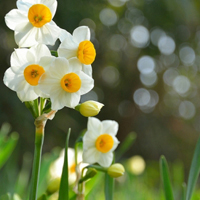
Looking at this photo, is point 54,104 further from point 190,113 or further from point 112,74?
point 190,113

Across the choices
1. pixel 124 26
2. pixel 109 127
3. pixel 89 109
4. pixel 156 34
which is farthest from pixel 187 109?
pixel 89 109

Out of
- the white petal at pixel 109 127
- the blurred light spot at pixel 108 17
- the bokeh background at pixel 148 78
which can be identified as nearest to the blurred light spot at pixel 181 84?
the bokeh background at pixel 148 78

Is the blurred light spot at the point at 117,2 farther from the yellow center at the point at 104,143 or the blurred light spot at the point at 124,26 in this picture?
the yellow center at the point at 104,143

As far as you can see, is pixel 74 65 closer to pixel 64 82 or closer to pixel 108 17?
pixel 64 82

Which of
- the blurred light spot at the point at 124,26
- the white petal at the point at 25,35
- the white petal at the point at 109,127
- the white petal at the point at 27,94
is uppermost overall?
the blurred light spot at the point at 124,26

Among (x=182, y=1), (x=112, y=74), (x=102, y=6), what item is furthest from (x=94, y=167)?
(x=112, y=74)
